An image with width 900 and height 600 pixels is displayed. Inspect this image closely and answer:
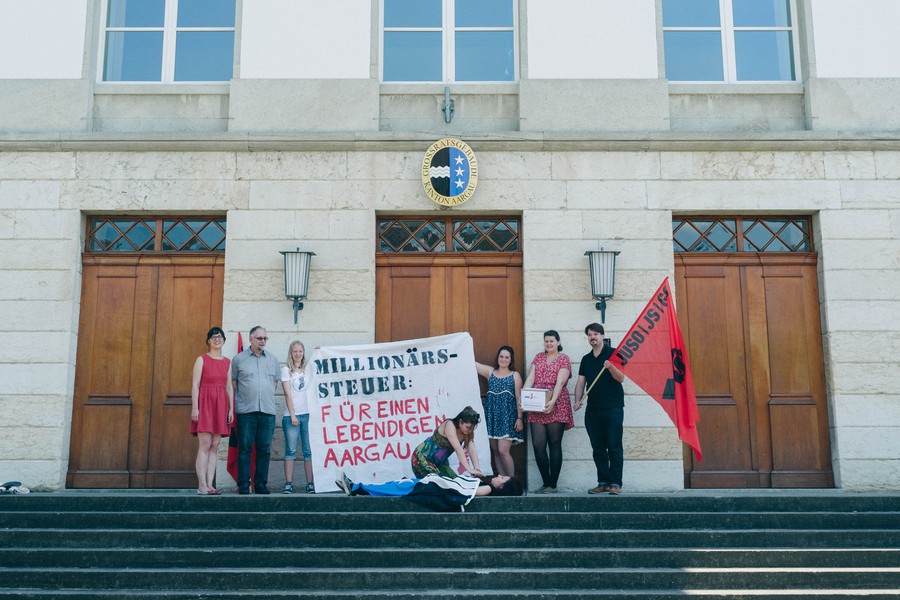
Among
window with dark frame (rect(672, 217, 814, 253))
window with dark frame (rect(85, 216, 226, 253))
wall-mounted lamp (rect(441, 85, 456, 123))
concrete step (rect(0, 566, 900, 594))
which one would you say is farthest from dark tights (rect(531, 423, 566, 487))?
window with dark frame (rect(85, 216, 226, 253))

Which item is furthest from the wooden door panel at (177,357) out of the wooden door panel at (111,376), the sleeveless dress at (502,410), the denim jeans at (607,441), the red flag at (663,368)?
the red flag at (663,368)

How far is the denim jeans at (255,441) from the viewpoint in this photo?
10031 mm

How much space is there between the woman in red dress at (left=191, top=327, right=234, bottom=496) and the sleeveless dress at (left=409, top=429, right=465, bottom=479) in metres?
2.30

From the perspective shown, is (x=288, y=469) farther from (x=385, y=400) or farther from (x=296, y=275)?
(x=296, y=275)

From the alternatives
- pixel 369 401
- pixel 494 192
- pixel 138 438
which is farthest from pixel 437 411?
pixel 138 438

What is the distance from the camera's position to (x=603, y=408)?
1017 cm

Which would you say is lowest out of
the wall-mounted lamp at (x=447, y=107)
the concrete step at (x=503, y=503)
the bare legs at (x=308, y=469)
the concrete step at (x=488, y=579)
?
the concrete step at (x=488, y=579)

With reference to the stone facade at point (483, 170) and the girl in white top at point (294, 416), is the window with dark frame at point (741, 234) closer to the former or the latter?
the stone facade at point (483, 170)

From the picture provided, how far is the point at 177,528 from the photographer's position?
854 cm

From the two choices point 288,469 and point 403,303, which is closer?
point 288,469

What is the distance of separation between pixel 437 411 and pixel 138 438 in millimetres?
3974

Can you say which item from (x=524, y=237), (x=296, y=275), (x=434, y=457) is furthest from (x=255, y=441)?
(x=524, y=237)

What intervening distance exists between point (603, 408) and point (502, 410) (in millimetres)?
1223

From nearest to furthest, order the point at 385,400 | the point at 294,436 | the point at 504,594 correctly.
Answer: the point at 504,594, the point at 294,436, the point at 385,400
